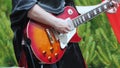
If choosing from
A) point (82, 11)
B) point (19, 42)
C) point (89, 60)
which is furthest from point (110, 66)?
point (19, 42)

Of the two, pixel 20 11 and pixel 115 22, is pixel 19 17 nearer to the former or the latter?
pixel 20 11

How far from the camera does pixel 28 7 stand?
2021 mm

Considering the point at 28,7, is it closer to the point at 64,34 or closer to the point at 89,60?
the point at 64,34

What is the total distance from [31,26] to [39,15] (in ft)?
0.23

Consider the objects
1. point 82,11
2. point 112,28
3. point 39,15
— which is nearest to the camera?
point 39,15

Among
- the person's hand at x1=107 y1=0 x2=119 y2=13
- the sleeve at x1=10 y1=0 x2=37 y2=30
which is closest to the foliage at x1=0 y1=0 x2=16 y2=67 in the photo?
the sleeve at x1=10 y1=0 x2=37 y2=30

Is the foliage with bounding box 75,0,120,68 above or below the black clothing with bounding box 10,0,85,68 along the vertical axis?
below

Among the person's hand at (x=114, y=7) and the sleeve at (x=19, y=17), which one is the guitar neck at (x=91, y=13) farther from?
the sleeve at (x=19, y=17)

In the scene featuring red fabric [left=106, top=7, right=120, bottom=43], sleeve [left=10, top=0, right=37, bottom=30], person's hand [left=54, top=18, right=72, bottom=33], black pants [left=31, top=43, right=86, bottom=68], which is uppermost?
sleeve [left=10, top=0, right=37, bottom=30]

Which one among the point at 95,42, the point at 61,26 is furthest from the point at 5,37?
the point at 61,26

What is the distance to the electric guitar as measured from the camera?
205cm

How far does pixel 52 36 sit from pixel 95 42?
23.3 inches

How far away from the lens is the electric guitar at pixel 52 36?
2051mm

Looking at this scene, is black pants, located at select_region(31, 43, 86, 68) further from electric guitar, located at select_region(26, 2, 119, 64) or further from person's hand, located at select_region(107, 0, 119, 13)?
person's hand, located at select_region(107, 0, 119, 13)
